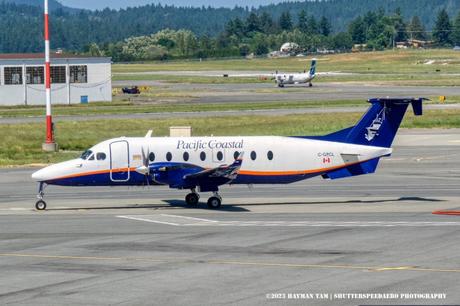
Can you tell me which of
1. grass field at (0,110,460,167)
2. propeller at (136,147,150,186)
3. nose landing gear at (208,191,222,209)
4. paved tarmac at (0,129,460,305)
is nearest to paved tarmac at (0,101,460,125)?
grass field at (0,110,460,167)

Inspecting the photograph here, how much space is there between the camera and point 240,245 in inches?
1233

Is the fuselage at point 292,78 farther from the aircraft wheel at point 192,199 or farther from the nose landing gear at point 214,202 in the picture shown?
the nose landing gear at point 214,202

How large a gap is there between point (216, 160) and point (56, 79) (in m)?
69.2

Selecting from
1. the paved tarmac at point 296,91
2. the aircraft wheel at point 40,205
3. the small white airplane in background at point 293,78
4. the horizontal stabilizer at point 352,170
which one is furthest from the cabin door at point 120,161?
the small white airplane in background at point 293,78

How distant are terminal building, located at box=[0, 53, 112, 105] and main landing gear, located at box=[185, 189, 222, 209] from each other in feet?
219

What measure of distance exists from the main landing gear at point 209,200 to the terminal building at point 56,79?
66873 mm

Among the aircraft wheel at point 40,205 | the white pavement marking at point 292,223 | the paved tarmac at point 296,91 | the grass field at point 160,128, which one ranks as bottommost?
the paved tarmac at point 296,91

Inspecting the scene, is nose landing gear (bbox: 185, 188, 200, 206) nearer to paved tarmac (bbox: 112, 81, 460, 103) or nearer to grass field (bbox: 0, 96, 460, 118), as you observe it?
grass field (bbox: 0, 96, 460, 118)

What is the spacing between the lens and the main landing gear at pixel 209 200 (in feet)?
133

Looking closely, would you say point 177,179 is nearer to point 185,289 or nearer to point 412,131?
point 185,289

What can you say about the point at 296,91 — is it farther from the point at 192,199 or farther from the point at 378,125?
the point at 192,199

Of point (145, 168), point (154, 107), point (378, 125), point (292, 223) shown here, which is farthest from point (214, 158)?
point (154, 107)

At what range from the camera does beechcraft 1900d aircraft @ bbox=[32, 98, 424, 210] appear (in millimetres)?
40000

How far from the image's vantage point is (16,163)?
58.9m
